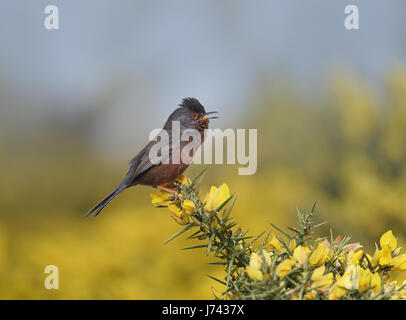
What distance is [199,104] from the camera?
9.83 ft

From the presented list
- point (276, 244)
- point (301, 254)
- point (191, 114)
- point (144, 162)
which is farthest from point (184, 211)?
point (191, 114)

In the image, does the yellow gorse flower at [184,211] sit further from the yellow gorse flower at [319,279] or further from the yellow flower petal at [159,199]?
the yellow gorse flower at [319,279]

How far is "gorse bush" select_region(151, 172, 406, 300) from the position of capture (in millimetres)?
1164

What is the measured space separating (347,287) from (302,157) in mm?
6856

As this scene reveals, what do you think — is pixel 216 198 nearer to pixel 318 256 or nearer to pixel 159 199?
pixel 318 256

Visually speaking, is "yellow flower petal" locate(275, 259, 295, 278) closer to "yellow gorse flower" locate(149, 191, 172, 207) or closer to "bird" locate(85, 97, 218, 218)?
"yellow gorse flower" locate(149, 191, 172, 207)

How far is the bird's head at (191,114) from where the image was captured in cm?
297

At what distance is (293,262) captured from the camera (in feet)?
4.06

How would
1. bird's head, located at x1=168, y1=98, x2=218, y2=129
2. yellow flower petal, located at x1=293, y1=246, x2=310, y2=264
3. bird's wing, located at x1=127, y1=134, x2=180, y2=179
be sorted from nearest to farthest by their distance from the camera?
1. yellow flower petal, located at x1=293, y1=246, x2=310, y2=264
2. bird's wing, located at x1=127, y1=134, x2=180, y2=179
3. bird's head, located at x1=168, y1=98, x2=218, y2=129

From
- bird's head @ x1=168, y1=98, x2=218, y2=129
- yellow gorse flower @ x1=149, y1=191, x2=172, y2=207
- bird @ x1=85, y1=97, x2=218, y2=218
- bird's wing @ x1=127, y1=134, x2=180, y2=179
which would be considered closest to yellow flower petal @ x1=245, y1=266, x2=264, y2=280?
A: yellow gorse flower @ x1=149, y1=191, x2=172, y2=207

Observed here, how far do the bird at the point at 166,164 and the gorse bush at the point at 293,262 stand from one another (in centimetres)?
85
